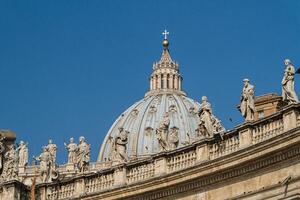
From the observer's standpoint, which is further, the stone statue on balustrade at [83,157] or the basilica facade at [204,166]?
the stone statue on balustrade at [83,157]

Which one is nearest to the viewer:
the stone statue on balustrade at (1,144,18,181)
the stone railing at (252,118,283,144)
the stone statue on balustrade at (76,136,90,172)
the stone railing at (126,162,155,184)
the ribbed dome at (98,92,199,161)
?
the stone railing at (252,118,283,144)

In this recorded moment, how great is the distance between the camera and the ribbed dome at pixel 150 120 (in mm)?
166750

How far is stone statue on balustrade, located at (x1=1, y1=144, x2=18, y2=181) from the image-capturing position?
54.3m

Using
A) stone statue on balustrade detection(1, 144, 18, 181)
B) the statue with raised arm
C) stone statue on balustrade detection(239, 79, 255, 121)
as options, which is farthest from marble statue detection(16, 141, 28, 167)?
stone statue on balustrade detection(239, 79, 255, 121)

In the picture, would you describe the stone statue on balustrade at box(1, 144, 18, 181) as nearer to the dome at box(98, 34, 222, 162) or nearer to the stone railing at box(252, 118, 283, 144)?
the stone railing at box(252, 118, 283, 144)

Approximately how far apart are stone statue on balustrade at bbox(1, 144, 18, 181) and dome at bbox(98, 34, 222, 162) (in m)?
96.4

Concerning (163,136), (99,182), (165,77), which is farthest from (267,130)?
A: (165,77)

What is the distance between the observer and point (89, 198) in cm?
5066

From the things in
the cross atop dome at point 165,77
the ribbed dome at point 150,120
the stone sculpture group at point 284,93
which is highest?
the cross atop dome at point 165,77

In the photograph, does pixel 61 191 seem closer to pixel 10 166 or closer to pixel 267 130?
pixel 10 166

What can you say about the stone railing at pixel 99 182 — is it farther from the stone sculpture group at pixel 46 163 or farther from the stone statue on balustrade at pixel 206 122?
the stone statue on balustrade at pixel 206 122

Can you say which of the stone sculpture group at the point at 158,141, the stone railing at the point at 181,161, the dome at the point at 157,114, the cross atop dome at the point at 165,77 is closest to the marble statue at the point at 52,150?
the stone sculpture group at the point at 158,141

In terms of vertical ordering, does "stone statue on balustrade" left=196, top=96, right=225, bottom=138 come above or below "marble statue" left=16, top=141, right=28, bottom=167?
below

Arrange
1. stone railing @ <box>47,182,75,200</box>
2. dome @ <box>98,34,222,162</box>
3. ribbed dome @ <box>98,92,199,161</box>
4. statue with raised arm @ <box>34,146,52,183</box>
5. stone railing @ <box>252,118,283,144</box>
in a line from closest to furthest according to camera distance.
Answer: stone railing @ <box>252,118,283,144</box>
stone railing @ <box>47,182,75,200</box>
statue with raised arm @ <box>34,146,52,183</box>
dome @ <box>98,34,222,162</box>
ribbed dome @ <box>98,92,199,161</box>
